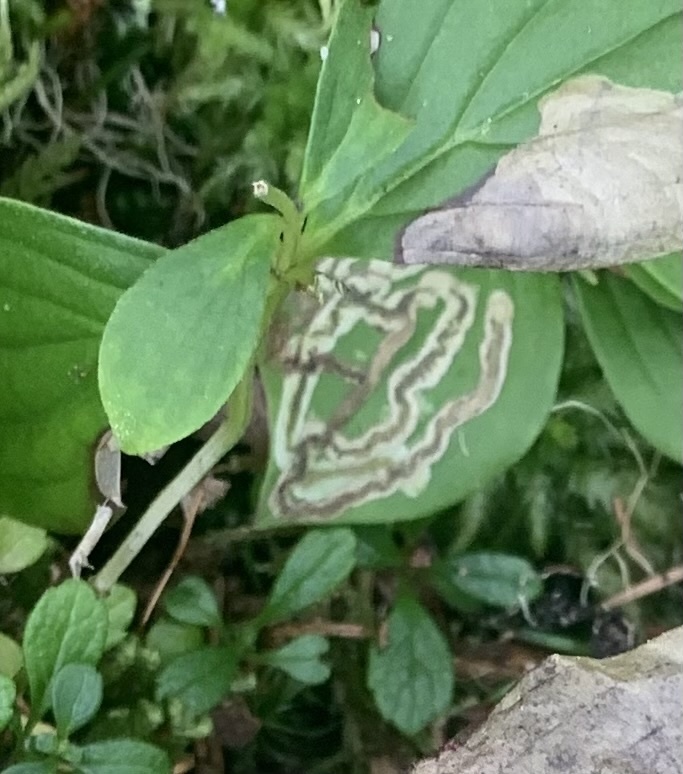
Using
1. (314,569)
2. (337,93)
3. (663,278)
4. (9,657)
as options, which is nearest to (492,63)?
(337,93)

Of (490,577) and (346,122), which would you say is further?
(490,577)

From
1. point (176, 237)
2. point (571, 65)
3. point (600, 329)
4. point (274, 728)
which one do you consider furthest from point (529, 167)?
point (274, 728)

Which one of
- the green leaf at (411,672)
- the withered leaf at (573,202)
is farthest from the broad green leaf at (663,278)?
the green leaf at (411,672)

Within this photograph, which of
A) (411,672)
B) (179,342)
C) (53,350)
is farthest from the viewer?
(411,672)

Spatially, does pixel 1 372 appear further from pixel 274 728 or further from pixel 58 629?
pixel 274 728

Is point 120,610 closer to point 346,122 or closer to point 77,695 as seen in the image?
point 77,695

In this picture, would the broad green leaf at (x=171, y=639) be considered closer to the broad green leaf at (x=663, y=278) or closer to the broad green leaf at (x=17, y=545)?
the broad green leaf at (x=17, y=545)
